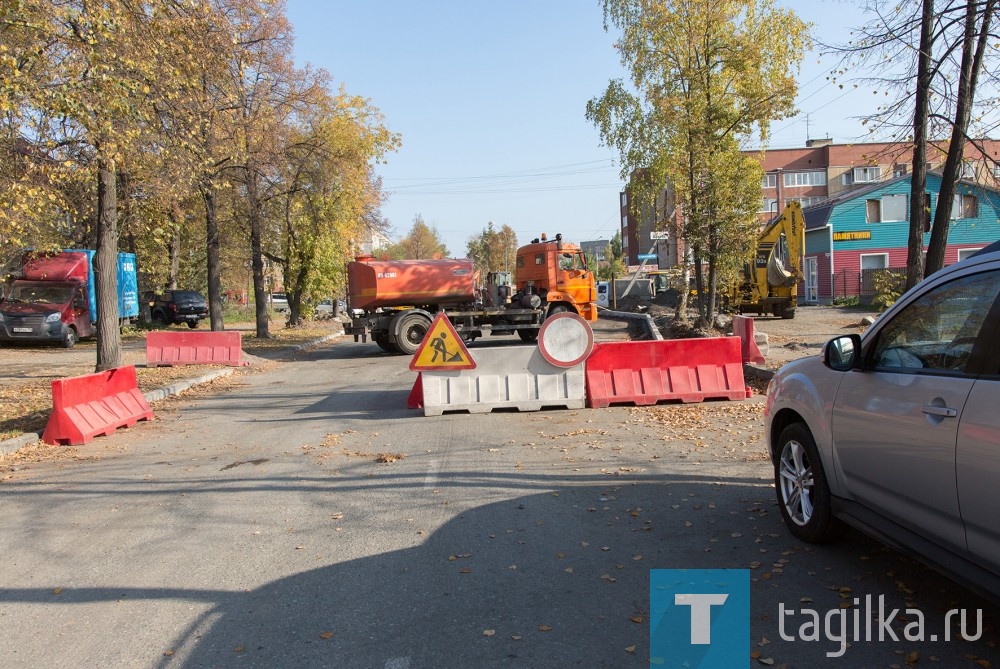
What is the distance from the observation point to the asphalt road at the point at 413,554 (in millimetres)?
3730

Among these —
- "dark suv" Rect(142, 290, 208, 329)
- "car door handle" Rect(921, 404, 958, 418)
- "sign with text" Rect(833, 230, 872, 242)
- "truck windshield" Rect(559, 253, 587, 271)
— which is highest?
"sign with text" Rect(833, 230, 872, 242)

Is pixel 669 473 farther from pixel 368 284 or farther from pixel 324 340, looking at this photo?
pixel 324 340

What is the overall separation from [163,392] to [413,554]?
A: 1022cm

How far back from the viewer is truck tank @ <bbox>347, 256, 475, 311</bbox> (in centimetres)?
2061

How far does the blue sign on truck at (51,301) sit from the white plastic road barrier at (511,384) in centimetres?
1827

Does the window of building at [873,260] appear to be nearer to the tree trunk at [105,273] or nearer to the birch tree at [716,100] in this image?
the birch tree at [716,100]

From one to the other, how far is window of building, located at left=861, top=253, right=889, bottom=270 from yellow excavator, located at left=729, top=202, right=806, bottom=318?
16.5 m

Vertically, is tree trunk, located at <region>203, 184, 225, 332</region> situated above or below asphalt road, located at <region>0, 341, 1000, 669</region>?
above

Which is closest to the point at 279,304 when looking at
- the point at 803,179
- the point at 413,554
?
the point at 803,179

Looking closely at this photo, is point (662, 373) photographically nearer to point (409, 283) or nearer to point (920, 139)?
point (920, 139)

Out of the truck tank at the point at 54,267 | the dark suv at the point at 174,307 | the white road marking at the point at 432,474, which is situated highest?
the truck tank at the point at 54,267

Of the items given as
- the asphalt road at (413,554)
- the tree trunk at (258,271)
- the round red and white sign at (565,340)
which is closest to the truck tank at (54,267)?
the tree trunk at (258,271)
